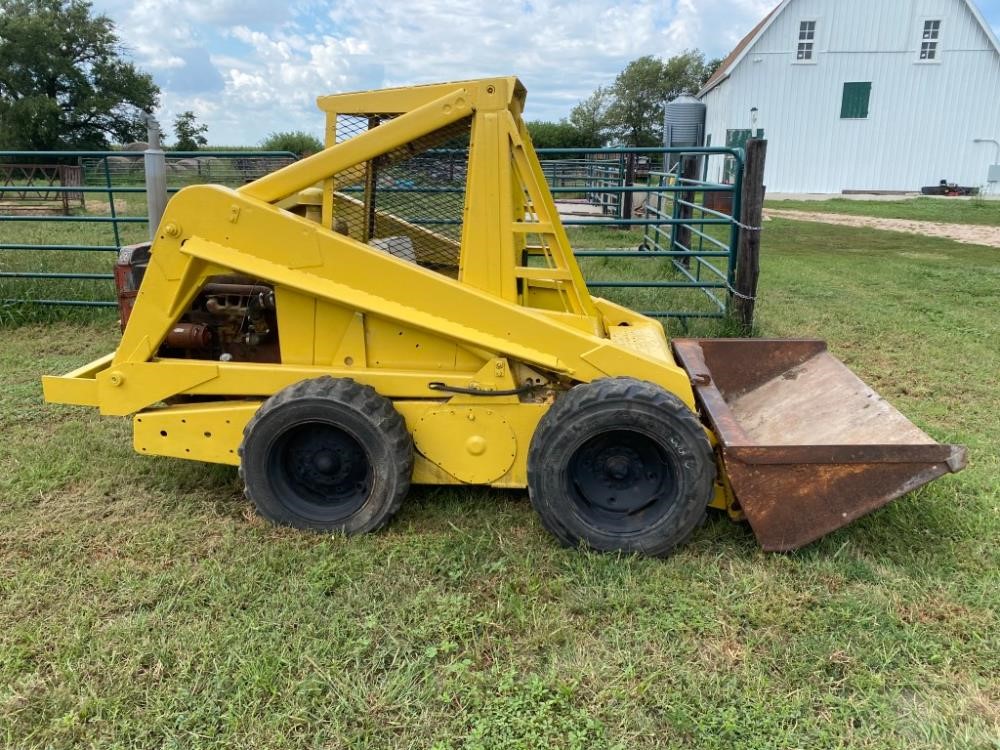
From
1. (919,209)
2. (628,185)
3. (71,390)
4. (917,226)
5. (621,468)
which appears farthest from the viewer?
(919,209)

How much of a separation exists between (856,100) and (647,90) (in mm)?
30448

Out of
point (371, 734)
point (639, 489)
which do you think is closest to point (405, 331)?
point (639, 489)

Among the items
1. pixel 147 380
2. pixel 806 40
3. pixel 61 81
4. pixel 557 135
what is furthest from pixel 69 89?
pixel 147 380

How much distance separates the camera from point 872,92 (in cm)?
2783

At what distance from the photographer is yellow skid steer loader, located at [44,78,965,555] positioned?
3062 mm

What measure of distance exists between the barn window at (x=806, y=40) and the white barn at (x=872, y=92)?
4cm

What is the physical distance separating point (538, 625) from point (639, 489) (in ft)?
2.73

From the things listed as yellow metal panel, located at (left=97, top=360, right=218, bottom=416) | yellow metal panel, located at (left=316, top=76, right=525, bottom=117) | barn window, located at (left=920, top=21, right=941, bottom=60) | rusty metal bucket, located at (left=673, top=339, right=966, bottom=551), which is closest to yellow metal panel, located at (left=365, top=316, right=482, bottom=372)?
yellow metal panel, located at (left=97, top=360, right=218, bottom=416)

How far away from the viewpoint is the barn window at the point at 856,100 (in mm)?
27859

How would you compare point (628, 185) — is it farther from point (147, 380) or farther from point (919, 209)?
point (919, 209)

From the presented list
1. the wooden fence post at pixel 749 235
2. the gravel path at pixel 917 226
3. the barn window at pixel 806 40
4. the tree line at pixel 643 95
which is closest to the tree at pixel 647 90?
the tree line at pixel 643 95

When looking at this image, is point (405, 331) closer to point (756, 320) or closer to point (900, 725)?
point (900, 725)

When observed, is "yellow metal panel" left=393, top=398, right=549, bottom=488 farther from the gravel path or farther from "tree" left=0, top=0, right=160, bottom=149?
"tree" left=0, top=0, right=160, bottom=149

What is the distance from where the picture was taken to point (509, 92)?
10.5 feet
